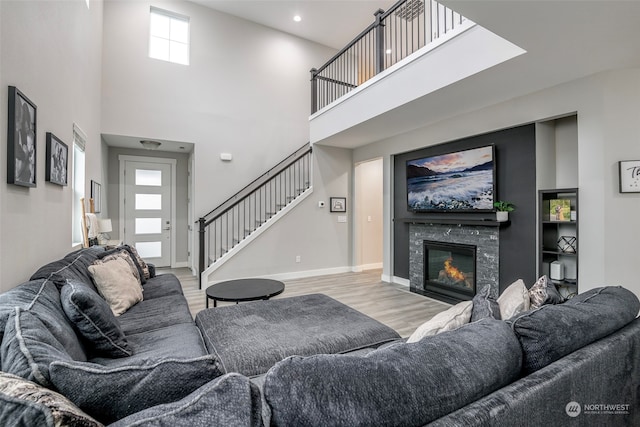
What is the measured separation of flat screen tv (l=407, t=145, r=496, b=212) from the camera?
3.89 metres

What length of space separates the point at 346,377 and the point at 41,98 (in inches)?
115

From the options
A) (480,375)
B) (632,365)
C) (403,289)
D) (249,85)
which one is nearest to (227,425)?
(480,375)

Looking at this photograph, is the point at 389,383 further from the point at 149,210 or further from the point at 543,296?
the point at 149,210

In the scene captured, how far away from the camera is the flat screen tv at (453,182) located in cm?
389

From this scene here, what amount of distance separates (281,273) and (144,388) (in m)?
4.96

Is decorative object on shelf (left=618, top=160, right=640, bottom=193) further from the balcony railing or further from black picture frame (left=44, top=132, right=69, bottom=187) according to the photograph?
black picture frame (left=44, top=132, right=69, bottom=187)

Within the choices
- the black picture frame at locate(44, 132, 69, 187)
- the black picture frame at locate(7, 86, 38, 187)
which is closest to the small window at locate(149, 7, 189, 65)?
the black picture frame at locate(44, 132, 69, 187)

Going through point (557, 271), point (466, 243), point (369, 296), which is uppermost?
point (466, 243)

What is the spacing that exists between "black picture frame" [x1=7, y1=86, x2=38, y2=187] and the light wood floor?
2.37 metres

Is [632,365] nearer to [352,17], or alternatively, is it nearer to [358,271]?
[358,271]

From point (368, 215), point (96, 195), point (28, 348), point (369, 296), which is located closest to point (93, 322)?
point (28, 348)

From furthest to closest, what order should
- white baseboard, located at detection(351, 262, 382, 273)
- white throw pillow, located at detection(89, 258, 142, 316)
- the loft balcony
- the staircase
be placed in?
white baseboard, located at detection(351, 262, 382, 273) → the staircase → the loft balcony → white throw pillow, located at detection(89, 258, 142, 316)

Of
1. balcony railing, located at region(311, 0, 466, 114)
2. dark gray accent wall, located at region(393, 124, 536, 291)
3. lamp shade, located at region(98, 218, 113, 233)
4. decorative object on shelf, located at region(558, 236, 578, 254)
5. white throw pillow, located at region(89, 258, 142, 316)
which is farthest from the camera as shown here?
lamp shade, located at region(98, 218, 113, 233)

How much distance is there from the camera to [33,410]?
1.89 feet
